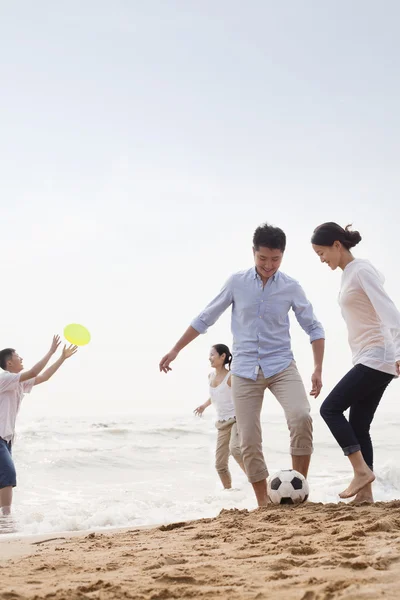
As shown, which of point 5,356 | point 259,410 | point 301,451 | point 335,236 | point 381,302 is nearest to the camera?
point 381,302

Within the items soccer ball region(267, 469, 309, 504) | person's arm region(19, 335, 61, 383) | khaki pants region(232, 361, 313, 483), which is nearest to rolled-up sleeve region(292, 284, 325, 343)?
khaki pants region(232, 361, 313, 483)

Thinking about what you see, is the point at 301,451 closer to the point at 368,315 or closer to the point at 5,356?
the point at 368,315

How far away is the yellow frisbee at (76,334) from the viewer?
7547 millimetres

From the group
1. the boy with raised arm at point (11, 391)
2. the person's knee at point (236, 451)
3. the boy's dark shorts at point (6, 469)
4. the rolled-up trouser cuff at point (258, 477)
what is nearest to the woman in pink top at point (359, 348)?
the rolled-up trouser cuff at point (258, 477)

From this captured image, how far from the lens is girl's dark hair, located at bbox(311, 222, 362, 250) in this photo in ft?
16.7

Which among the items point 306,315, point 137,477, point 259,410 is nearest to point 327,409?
point 259,410

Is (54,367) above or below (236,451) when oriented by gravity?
above

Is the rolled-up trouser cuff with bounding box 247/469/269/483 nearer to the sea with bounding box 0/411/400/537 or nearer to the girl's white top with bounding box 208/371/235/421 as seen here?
the sea with bounding box 0/411/400/537

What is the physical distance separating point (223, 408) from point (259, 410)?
132 inches

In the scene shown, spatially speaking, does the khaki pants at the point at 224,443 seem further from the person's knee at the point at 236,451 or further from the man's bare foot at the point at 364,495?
the man's bare foot at the point at 364,495

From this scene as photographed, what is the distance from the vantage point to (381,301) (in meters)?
4.75

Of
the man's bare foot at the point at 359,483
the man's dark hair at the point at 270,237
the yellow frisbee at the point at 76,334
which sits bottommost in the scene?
the man's bare foot at the point at 359,483

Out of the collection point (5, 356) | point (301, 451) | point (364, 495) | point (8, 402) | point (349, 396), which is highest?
point (5, 356)

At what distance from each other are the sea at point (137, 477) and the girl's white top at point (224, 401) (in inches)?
39.0
